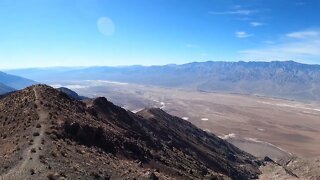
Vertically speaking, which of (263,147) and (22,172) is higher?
(22,172)

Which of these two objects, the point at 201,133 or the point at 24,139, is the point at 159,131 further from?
the point at 24,139

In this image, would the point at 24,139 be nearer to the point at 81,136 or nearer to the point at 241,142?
the point at 81,136

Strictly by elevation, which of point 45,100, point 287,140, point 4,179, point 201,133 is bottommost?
point 287,140

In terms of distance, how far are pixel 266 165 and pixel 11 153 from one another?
67.4 metres

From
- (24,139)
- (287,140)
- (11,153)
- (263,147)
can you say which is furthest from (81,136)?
(287,140)

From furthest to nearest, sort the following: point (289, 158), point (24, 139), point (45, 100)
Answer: point (289, 158) < point (45, 100) < point (24, 139)

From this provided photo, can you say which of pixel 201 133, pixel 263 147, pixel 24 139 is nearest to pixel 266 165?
pixel 201 133

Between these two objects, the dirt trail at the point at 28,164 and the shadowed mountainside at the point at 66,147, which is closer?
the dirt trail at the point at 28,164

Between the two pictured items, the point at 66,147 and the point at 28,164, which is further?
the point at 66,147

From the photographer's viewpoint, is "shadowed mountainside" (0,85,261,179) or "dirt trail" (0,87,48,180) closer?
"dirt trail" (0,87,48,180)

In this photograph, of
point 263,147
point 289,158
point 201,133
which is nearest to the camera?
point 201,133

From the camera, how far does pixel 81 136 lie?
3709 cm

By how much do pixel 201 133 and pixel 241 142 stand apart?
44.7 meters

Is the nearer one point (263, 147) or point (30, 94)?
point (30, 94)
